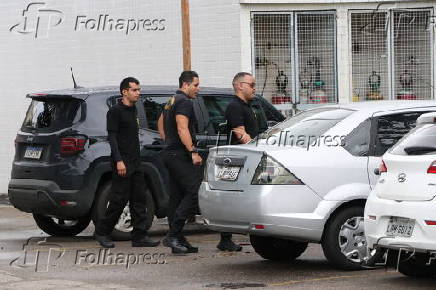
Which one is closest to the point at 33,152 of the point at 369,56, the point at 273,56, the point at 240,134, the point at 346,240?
the point at 240,134

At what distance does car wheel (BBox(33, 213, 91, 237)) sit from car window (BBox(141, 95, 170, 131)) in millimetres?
1621

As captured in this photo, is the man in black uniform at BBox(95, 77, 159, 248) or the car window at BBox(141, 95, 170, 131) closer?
the man in black uniform at BBox(95, 77, 159, 248)

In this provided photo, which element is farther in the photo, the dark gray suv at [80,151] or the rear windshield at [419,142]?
the dark gray suv at [80,151]

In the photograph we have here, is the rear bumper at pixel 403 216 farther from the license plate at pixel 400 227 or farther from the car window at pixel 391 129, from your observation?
the car window at pixel 391 129

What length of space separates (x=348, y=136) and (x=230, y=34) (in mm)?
9050

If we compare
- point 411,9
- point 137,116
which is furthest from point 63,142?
point 411,9

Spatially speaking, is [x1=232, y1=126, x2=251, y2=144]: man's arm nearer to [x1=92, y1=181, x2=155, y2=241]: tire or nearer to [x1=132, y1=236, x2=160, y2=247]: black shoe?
[x1=132, y1=236, x2=160, y2=247]: black shoe

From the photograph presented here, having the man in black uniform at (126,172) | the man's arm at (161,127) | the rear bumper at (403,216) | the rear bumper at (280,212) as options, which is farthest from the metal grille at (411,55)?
the rear bumper at (403,216)

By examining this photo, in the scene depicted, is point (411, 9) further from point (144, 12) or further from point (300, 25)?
point (144, 12)

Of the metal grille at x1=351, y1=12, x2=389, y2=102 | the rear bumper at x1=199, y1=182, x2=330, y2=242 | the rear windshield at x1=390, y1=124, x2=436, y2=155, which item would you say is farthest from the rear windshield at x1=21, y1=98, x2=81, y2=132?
the metal grille at x1=351, y1=12, x2=389, y2=102

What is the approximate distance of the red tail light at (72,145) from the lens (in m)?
12.1

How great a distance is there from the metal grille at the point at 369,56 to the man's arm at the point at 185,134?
27.6ft

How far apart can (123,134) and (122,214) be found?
1326 millimetres

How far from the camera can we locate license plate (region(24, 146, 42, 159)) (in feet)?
40.7
